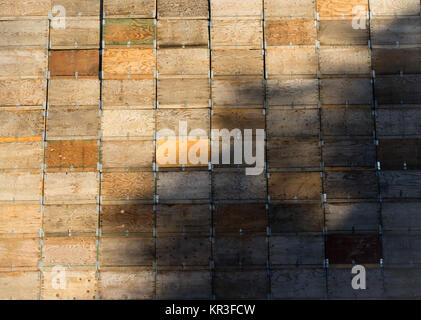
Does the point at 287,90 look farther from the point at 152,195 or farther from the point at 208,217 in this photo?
the point at 152,195

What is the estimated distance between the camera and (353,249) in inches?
404

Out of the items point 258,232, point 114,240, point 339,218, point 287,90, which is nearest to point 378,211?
point 339,218

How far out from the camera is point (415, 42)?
10.7 metres

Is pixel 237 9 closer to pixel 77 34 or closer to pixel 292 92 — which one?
pixel 292 92

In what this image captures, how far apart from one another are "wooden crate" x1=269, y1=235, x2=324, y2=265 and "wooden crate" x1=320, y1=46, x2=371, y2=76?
5766 millimetres

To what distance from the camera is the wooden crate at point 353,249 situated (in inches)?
404

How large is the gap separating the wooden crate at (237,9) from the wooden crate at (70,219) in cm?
795

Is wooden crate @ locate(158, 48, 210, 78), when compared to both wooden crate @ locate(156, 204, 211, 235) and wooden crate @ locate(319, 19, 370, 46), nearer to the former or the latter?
wooden crate @ locate(319, 19, 370, 46)

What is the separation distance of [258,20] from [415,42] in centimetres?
550

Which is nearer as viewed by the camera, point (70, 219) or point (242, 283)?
point (242, 283)

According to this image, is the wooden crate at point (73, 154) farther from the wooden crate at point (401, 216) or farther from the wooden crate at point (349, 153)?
the wooden crate at point (401, 216)

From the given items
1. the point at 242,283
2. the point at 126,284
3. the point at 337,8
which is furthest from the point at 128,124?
the point at 337,8

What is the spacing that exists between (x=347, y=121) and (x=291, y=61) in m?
2.82

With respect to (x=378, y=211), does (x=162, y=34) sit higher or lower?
higher
